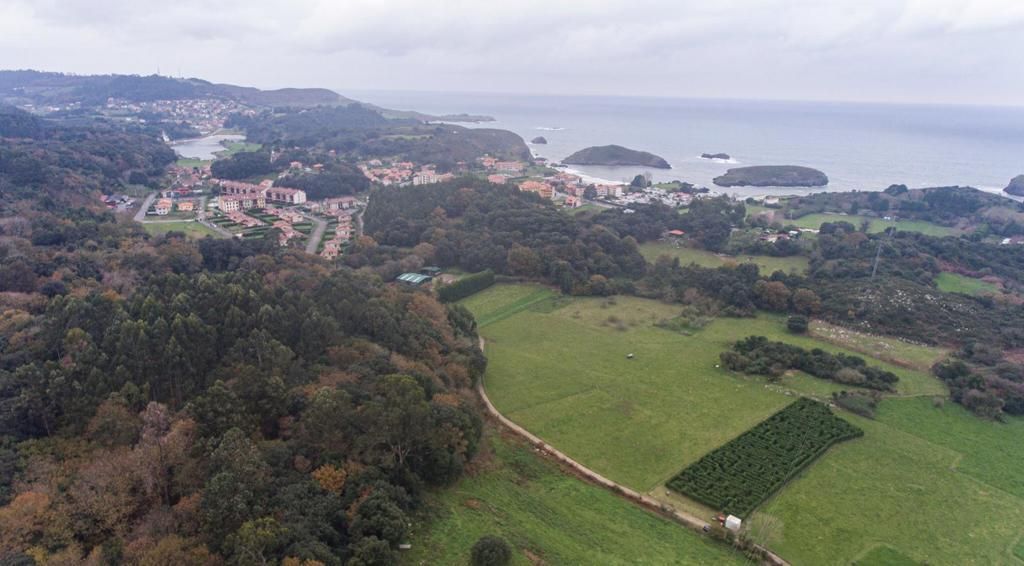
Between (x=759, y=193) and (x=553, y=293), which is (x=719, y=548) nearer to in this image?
(x=553, y=293)

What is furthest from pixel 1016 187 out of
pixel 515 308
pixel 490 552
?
pixel 490 552

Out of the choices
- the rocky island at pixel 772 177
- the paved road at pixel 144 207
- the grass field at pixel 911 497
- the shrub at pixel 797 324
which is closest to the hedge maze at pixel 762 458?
the grass field at pixel 911 497

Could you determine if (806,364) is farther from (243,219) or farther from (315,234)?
(243,219)

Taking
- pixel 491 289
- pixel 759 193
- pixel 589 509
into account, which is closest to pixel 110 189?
pixel 491 289

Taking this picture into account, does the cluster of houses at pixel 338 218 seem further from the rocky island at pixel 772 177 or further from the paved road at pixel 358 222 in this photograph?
the rocky island at pixel 772 177

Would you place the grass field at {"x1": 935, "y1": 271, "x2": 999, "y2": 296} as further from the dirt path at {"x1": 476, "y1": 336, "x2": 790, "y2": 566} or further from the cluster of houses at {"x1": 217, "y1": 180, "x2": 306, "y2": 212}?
the cluster of houses at {"x1": 217, "y1": 180, "x2": 306, "y2": 212}
